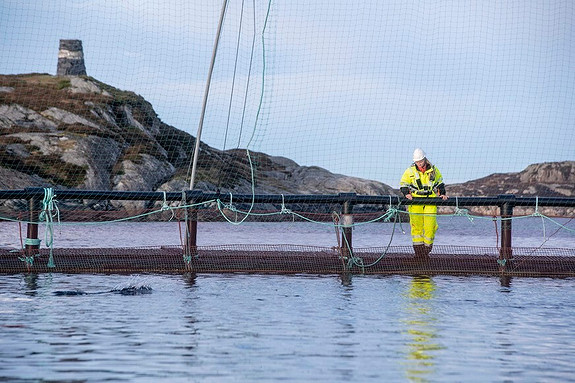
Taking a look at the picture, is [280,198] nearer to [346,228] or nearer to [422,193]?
[346,228]

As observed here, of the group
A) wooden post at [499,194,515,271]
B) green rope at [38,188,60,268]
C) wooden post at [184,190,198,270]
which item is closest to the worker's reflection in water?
wooden post at [499,194,515,271]

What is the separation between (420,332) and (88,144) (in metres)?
91.2

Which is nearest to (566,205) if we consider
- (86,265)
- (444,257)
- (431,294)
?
(444,257)

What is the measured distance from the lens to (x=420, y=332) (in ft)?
28.2

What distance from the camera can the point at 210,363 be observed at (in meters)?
7.01

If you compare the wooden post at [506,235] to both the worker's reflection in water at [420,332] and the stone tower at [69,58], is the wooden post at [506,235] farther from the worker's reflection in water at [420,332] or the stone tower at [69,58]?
the stone tower at [69,58]

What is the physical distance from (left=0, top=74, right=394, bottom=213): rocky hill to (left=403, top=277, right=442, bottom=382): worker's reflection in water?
6400cm

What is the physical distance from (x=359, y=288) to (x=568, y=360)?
17.9 ft

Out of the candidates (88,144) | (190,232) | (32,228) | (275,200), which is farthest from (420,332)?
(88,144)

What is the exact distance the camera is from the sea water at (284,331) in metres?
6.75

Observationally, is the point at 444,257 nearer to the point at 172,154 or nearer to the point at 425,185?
the point at 425,185

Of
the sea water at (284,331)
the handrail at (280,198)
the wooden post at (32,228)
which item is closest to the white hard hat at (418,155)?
the handrail at (280,198)

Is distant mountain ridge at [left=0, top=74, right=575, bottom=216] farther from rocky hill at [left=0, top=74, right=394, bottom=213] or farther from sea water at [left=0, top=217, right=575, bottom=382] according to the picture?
sea water at [left=0, top=217, right=575, bottom=382]

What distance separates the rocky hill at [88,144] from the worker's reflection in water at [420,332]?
210ft
